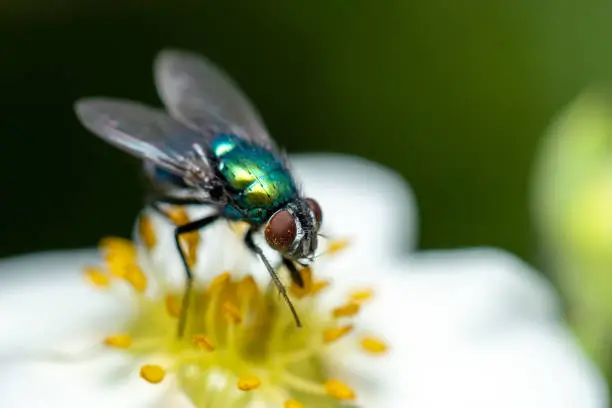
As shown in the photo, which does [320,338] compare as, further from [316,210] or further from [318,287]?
[316,210]

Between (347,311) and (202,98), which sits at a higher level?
(202,98)

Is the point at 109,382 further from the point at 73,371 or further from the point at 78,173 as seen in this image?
the point at 78,173

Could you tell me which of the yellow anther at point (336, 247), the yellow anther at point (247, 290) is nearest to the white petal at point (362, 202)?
the yellow anther at point (336, 247)

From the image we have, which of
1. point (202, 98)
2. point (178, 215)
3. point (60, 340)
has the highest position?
point (202, 98)

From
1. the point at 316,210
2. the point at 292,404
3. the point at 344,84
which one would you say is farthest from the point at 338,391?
the point at 344,84

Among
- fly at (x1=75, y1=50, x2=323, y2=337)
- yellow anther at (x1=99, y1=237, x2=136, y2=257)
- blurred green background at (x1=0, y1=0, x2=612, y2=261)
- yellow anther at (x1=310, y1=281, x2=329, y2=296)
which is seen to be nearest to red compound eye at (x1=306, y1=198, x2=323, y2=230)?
fly at (x1=75, y1=50, x2=323, y2=337)
